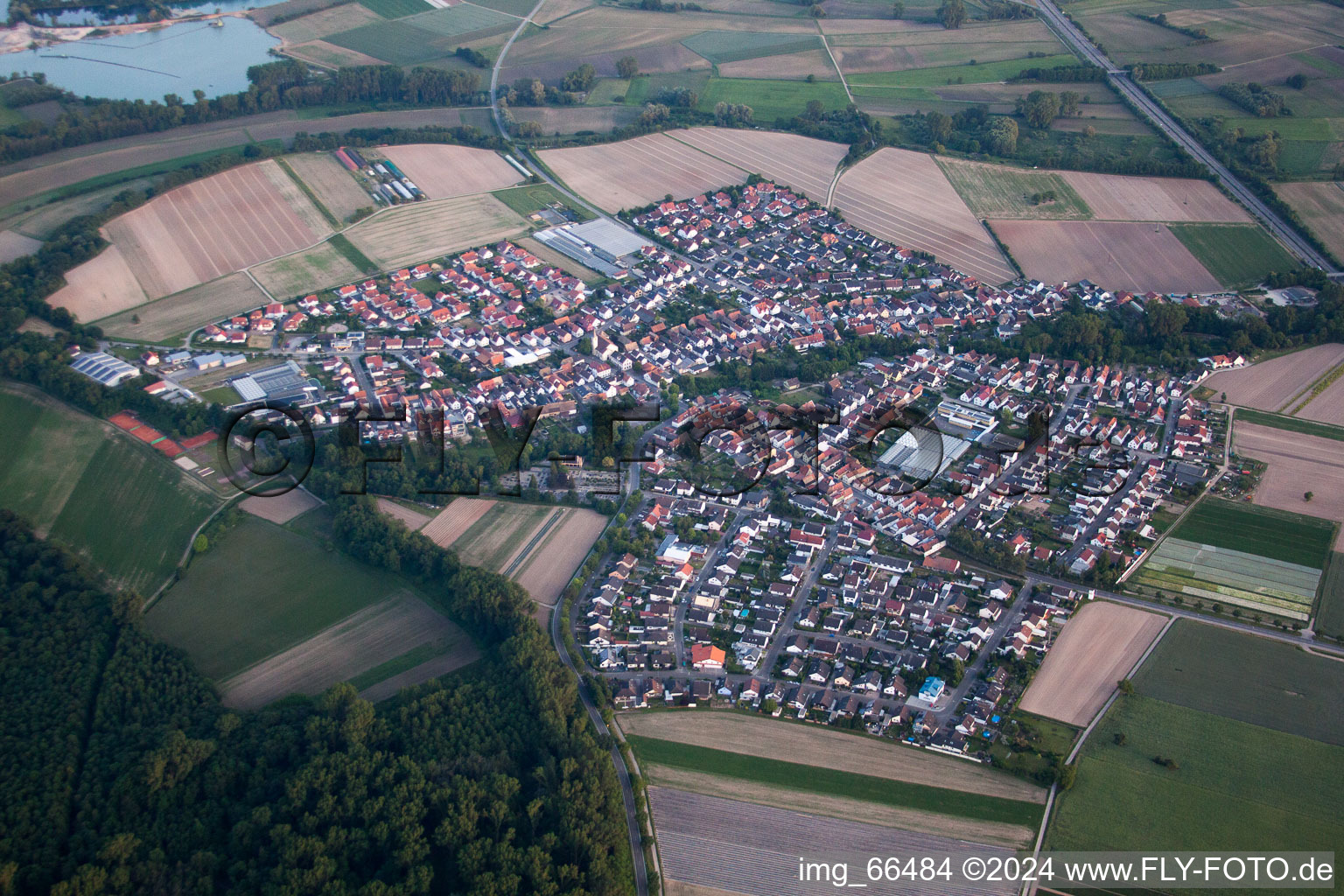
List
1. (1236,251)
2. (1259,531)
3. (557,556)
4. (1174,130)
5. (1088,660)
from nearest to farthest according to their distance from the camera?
(1088,660), (557,556), (1259,531), (1236,251), (1174,130)

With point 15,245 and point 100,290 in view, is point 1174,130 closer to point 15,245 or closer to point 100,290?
point 100,290

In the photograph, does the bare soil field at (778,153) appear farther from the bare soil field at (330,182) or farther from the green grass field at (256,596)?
the green grass field at (256,596)

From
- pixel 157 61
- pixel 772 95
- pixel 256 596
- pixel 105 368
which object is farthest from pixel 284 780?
pixel 157 61

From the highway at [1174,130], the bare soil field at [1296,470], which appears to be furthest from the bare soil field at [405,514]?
the highway at [1174,130]

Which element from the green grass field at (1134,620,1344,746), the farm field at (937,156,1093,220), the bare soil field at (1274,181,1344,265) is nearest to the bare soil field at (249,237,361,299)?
the farm field at (937,156,1093,220)

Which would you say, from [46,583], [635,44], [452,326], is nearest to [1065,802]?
[46,583]

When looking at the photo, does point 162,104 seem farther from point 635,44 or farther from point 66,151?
point 635,44
